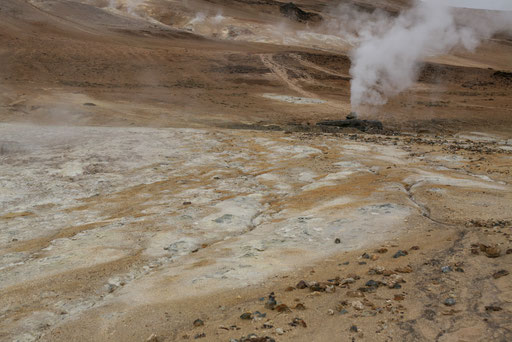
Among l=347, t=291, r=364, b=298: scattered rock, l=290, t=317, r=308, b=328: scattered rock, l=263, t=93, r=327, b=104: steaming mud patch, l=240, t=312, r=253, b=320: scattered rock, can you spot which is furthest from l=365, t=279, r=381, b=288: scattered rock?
l=263, t=93, r=327, b=104: steaming mud patch

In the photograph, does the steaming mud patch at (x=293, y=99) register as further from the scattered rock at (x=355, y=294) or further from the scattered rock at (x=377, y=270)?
the scattered rock at (x=355, y=294)

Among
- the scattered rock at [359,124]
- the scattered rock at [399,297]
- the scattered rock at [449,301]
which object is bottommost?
the scattered rock at [359,124]

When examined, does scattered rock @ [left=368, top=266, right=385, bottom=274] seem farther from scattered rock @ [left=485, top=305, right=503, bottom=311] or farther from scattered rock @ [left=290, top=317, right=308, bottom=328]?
scattered rock @ [left=290, top=317, right=308, bottom=328]

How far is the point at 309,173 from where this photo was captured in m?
11.6

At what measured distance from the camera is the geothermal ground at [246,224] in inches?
161

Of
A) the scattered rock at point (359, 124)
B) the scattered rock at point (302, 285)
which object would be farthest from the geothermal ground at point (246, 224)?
the scattered rock at point (359, 124)

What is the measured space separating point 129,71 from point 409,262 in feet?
112

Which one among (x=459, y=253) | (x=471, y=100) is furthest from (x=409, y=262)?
(x=471, y=100)

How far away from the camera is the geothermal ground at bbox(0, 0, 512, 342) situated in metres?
4.10

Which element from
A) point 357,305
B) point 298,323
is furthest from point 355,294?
point 298,323

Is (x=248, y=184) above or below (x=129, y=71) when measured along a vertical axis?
below

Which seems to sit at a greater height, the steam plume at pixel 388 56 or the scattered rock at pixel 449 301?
the steam plume at pixel 388 56

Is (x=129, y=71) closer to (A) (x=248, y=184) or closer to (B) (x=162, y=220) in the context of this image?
(A) (x=248, y=184)

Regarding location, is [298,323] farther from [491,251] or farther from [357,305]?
[491,251]
